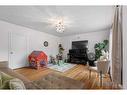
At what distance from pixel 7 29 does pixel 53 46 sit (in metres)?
3.44

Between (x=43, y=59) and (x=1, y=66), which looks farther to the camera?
(x=43, y=59)

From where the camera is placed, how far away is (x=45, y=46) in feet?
19.9

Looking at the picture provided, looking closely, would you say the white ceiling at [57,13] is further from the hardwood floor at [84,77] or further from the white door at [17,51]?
the hardwood floor at [84,77]

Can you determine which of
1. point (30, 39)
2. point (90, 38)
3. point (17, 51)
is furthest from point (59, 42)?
point (17, 51)

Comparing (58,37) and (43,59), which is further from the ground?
(58,37)

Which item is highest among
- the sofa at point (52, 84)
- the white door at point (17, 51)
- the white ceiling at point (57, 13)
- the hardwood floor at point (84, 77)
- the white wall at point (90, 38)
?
the white ceiling at point (57, 13)

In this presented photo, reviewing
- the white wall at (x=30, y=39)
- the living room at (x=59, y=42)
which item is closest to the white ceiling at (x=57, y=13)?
the living room at (x=59, y=42)

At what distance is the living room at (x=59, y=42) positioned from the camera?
2594mm

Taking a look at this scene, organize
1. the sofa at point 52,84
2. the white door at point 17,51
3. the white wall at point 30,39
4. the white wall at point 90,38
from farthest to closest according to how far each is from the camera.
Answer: the white wall at point 90,38
the white door at point 17,51
the white wall at point 30,39
the sofa at point 52,84

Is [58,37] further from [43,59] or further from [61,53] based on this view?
[43,59]

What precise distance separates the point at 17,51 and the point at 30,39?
0.99m

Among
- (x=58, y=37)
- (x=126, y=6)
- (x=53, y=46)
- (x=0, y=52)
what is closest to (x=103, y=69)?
(x=126, y=6)

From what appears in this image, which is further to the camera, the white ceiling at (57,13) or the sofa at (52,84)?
the white ceiling at (57,13)

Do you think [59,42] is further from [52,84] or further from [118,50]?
[118,50]
